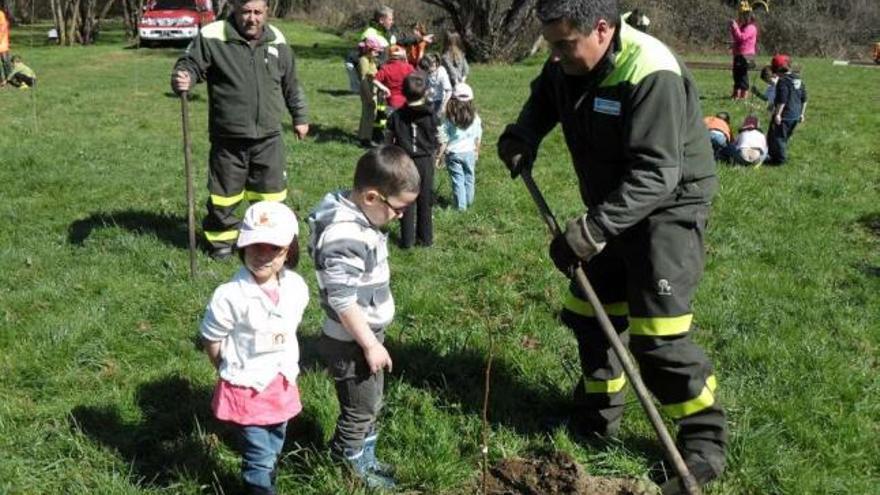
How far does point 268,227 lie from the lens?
327 centimetres

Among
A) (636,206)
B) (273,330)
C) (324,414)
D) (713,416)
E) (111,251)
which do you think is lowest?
(111,251)

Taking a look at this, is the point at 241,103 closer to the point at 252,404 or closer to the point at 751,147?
the point at 252,404

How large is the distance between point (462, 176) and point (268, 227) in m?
5.44

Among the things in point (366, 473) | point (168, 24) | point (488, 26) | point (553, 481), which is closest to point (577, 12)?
point (553, 481)

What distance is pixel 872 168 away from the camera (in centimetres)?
1071

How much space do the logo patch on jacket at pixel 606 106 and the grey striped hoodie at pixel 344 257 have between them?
1.11 meters

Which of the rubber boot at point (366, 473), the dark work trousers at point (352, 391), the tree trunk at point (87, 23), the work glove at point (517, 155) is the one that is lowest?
the tree trunk at point (87, 23)

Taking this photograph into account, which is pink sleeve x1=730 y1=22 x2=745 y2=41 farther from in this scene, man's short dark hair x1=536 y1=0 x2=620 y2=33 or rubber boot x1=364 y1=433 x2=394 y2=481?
rubber boot x1=364 y1=433 x2=394 y2=481

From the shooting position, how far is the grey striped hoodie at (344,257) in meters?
3.34

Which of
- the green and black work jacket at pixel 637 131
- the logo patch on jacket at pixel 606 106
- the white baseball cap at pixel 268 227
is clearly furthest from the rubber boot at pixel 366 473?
the logo patch on jacket at pixel 606 106

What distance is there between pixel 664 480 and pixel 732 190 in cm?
610

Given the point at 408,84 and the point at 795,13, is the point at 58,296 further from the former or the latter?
the point at 795,13

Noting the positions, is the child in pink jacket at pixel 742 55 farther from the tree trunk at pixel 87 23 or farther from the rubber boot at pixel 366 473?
the tree trunk at pixel 87 23

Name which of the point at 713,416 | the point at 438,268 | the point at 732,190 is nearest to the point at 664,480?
the point at 713,416
